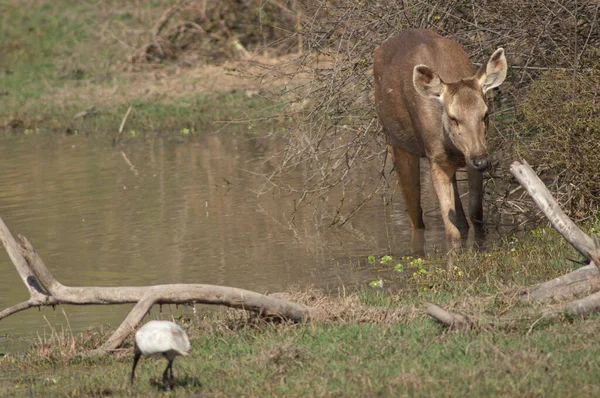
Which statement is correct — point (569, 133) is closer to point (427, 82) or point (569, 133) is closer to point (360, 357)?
point (427, 82)

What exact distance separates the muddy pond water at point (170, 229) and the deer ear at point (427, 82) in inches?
66.6

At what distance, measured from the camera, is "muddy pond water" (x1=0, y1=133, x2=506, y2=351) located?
945 cm

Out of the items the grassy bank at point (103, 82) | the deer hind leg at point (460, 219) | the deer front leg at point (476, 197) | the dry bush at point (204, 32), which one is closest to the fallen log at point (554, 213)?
the deer front leg at point (476, 197)

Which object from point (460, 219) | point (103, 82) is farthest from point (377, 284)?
point (103, 82)

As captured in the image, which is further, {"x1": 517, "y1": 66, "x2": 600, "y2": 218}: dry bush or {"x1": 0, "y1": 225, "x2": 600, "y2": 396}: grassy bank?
{"x1": 517, "y1": 66, "x2": 600, "y2": 218}: dry bush

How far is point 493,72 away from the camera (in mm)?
9133

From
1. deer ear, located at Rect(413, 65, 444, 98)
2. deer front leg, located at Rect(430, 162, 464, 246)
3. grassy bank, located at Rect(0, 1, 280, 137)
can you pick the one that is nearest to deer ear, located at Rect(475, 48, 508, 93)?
deer ear, located at Rect(413, 65, 444, 98)

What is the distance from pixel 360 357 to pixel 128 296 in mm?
1728

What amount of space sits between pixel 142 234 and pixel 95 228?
0.77 meters

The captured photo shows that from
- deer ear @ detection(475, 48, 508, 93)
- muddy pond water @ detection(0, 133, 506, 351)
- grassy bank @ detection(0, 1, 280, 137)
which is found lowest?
grassy bank @ detection(0, 1, 280, 137)

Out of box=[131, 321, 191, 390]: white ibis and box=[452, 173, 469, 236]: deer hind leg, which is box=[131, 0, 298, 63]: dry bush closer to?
box=[452, 173, 469, 236]: deer hind leg

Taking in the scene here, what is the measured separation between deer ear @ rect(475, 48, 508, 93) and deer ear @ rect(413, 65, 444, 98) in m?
0.35

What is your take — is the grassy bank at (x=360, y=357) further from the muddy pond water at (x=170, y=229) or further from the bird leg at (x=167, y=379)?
the muddy pond water at (x=170, y=229)

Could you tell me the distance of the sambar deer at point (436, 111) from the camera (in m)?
8.95
